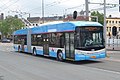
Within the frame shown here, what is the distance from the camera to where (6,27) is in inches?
4651

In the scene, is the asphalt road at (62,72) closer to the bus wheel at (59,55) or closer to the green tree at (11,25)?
the bus wheel at (59,55)

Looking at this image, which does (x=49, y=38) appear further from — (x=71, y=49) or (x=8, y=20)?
(x=8, y=20)

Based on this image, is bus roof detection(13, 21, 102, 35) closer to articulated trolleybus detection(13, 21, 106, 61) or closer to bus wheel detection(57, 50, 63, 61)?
articulated trolleybus detection(13, 21, 106, 61)

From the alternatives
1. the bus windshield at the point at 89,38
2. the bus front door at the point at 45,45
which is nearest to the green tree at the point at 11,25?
the bus front door at the point at 45,45

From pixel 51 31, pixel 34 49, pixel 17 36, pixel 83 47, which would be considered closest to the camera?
pixel 83 47

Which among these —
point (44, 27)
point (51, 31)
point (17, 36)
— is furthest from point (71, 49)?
point (17, 36)

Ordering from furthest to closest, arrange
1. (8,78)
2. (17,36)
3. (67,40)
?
1. (17,36)
2. (67,40)
3. (8,78)

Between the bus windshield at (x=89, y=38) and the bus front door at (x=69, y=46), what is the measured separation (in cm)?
57

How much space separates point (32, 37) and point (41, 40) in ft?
11.8

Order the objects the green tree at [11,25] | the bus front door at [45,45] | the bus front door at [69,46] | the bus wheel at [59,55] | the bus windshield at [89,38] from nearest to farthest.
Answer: the bus windshield at [89,38] → the bus front door at [69,46] → the bus wheel at [59,55] → the bus front door at [45,45] → the green tree at [11,25]

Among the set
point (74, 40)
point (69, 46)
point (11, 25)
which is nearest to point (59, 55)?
point (69, 46)

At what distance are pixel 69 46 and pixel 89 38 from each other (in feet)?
5.34

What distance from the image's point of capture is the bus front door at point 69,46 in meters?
21.3

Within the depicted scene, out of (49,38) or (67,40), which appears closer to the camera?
(67,40)
